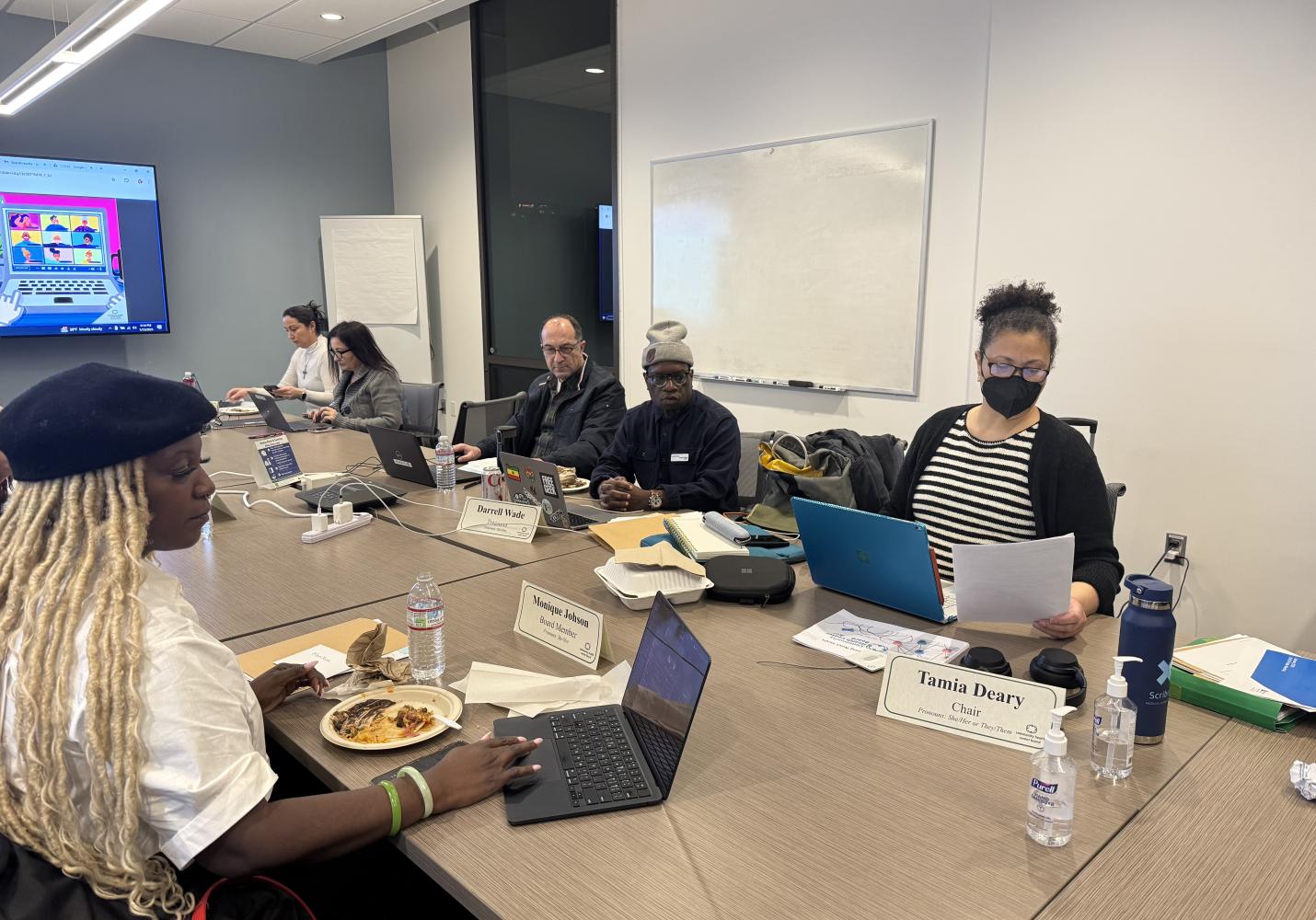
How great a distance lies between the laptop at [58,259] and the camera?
5281mm

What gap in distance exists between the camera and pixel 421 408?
16.2 ft

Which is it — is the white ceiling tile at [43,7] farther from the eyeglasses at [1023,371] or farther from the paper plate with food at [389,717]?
the eyeglasses at [1023,371]

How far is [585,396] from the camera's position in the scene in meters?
3.78

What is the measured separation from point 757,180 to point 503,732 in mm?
3577

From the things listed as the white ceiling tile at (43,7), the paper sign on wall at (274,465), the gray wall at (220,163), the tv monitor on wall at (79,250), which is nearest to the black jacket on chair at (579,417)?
the paper sign on wall at (274,465)

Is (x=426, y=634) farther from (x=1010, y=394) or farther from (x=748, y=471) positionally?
(x=748, y=471)

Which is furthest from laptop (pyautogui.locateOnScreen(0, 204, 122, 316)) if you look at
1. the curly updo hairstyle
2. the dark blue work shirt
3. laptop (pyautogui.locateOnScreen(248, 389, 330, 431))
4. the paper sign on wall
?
the curly updo hairstyle

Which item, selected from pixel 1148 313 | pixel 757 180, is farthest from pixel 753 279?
pixel 1148 313

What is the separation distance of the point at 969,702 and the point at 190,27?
6228mm

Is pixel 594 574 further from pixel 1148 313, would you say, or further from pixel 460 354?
pixel 460 354

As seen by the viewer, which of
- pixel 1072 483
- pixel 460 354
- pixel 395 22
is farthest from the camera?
pixel 460 354

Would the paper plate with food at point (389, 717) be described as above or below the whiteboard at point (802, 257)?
Result: below

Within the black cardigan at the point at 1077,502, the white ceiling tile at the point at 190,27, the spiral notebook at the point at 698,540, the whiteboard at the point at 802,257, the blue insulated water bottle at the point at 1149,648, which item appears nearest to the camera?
the blue insulated water bottle at the point at 1149,648

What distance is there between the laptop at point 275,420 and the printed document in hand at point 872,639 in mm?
3504
